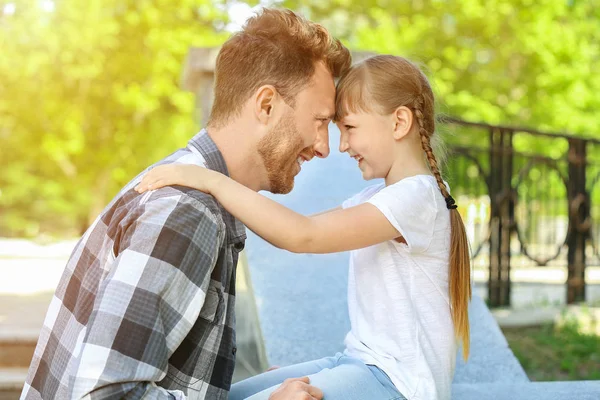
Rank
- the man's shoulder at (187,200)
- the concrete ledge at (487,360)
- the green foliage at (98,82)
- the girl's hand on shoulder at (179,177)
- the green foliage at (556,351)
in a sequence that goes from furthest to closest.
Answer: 1. the green foliage at (98,82)
2. the green foliage at (556,351)
3. the concrete ledge at (487,360)
4. the girl's hand on shoulder at (179,177)
5. the man's shoulder at (187,200)

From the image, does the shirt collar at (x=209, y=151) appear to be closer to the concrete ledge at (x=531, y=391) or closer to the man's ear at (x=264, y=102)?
the man's ear at (x=264, y=102)

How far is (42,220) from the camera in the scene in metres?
31.4

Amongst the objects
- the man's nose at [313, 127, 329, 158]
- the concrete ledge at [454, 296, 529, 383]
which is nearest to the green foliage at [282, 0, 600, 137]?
the concrete ledge at [454, 296, 529, 383]

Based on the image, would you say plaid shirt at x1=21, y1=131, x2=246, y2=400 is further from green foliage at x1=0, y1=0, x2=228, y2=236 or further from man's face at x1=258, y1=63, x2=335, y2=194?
green foliage at x1=0, y1=0, x2=228, y2=236

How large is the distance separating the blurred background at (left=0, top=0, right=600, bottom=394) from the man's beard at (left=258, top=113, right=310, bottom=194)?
19.1 ft

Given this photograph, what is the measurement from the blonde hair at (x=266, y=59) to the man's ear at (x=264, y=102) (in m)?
0.02

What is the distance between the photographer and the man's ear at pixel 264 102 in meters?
2.23

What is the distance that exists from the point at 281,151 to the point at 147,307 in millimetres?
770

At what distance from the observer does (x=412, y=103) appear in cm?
248

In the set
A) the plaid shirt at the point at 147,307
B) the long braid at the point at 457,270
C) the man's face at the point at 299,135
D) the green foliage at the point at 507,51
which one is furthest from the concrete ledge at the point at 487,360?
the green foliage at the point at 507,51

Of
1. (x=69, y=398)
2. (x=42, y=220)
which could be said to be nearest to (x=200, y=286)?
(x=69, y=398)

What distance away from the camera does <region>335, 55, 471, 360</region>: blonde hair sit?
2412 mm

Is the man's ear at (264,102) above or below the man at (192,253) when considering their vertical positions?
above

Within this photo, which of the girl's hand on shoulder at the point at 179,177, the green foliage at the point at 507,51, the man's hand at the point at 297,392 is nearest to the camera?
the girl's hand on shoulder at the point at 179,177
